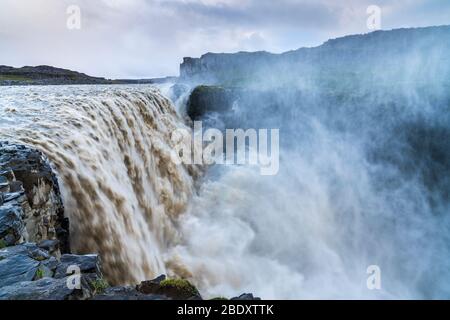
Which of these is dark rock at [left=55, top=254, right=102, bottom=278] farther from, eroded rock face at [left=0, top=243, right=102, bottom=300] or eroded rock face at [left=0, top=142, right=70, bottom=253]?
eroded rock face at [left=0, top=142, right=70, bottom=253]

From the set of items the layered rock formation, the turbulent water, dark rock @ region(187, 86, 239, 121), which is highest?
the layered rock formation

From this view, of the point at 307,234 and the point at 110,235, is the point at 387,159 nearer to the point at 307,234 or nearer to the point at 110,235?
the point at 307,234

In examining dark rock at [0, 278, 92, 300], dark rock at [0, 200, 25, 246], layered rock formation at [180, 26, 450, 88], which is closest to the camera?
dark rock at [0, 278, 92, 300]

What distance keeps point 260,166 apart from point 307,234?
21.0ft

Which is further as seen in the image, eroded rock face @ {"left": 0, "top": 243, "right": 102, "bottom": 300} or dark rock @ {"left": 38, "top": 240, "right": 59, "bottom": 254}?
dark rock @ {"left": 38, "top": 240, "right": 59, "bottom": 254}

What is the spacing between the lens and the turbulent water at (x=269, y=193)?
33.1 feet

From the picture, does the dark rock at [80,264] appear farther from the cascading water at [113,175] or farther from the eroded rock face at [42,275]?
the cascading water at [113,175]

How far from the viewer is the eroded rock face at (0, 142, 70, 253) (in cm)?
537

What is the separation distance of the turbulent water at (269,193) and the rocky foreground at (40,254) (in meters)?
1.29

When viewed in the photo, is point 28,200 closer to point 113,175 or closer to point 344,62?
point 113,175

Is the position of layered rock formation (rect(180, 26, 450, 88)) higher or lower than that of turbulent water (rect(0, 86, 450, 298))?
higher

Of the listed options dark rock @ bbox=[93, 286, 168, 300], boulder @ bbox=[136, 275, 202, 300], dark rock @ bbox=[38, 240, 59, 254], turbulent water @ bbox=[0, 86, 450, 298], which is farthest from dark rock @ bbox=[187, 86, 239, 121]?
dark rock @ bbox=[93, 286, 168, 300]

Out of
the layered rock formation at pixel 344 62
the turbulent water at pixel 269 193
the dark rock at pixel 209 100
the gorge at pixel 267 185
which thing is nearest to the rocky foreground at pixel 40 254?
the gorge at pixel 267 185

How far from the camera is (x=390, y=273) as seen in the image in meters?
21.6
